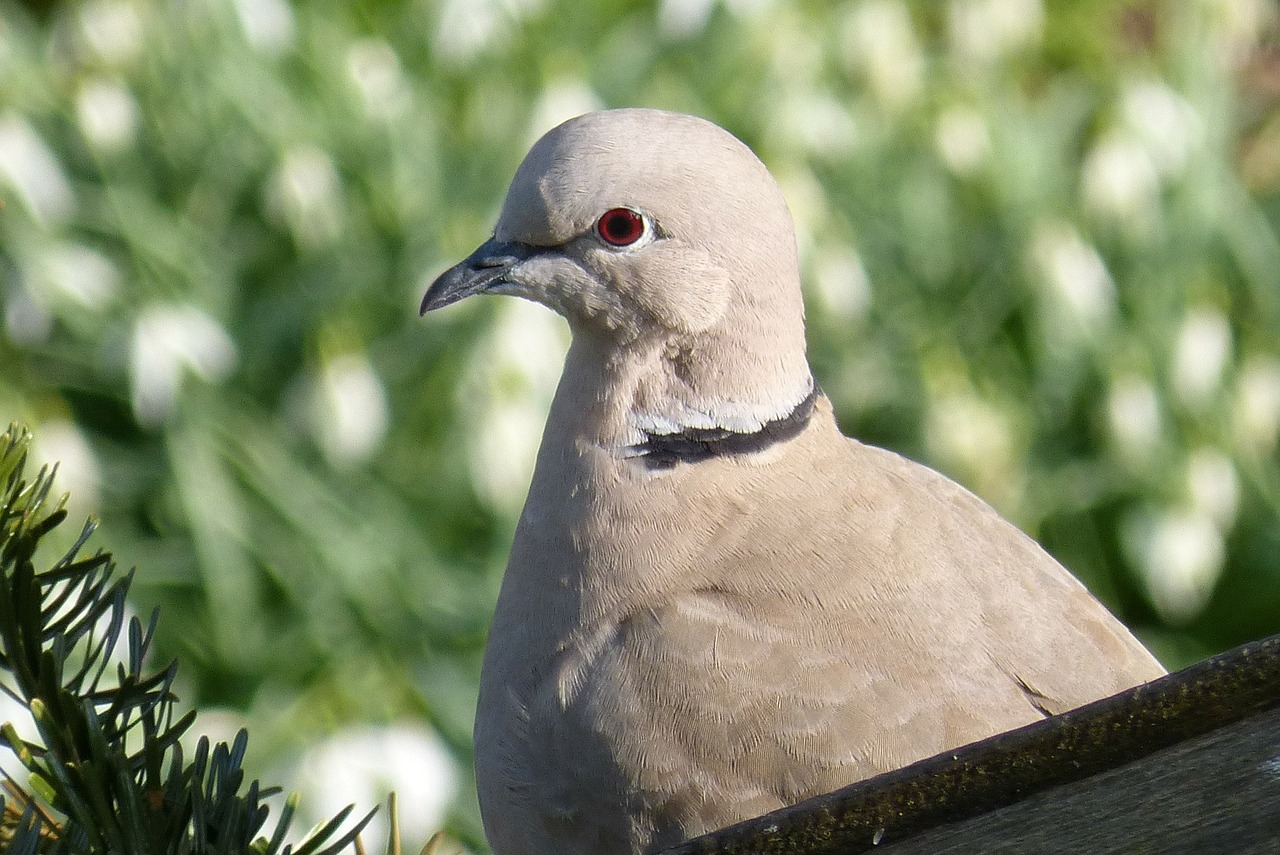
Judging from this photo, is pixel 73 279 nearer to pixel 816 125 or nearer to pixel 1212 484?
pixel 816 125

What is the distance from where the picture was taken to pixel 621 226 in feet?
4.80

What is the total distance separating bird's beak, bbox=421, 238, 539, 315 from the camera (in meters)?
1.51

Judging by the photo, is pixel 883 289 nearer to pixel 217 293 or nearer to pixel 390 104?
pixel 390 104

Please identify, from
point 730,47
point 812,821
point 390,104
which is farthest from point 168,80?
point 812,821

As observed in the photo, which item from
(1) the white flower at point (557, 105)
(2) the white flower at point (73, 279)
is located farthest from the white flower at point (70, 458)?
(1) the white flower at point (557, 105)

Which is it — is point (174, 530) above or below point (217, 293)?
below

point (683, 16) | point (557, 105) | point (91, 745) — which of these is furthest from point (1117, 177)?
point (91, 745)

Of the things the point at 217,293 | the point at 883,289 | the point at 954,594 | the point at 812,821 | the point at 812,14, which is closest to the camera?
the point at 812,821

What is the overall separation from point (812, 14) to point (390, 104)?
3.60 ft

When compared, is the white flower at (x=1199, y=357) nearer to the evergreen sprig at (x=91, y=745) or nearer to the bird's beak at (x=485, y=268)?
the bird's beak at (x=485, y=268)

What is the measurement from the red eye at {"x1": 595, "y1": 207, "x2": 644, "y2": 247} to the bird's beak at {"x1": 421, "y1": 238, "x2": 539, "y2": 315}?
0.08 metres

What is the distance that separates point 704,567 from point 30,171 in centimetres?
218

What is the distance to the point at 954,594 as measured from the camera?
1359 mm

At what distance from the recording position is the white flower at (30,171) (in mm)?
2986
